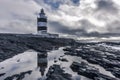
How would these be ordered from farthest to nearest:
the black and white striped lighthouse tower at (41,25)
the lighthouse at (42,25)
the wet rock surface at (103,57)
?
the black and white striped lighthouse tower at (41,25) < the lighthouse at (42,25) < the wet rock surface at (103,57)

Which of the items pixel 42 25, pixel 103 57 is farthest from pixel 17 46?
pixel 42 25

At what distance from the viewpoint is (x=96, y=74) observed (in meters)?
19.3

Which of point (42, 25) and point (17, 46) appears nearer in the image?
point (17, 46)

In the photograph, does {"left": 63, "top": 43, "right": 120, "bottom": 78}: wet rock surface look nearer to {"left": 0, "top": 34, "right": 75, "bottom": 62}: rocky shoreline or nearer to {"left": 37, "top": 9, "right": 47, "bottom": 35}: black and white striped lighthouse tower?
{"left": 0, "top": 34, "right": 75, "bottom": 62}: rocky shoreline

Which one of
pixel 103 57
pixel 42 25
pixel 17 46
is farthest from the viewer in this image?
pixel 42 25

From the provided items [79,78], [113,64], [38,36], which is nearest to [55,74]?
[79,78]

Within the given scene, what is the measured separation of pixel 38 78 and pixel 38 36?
4667cm

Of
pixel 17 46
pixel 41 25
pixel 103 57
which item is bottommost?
pixel 103 57

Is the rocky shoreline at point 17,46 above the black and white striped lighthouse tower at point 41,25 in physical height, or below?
below

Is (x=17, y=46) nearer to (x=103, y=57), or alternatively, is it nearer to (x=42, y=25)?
(x=103, y=57)

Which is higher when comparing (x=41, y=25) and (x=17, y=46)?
(x=41, y=25)

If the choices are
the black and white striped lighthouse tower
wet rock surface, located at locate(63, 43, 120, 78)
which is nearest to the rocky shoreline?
the black and white striped lighthouse tower

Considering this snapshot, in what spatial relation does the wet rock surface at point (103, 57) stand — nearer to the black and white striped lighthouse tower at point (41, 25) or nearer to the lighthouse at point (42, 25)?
the lighthouse at point (42, 25)

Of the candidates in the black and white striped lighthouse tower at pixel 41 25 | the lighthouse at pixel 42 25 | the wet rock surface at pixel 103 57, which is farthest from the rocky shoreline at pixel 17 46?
the wet rock surface at pixel 103 57
